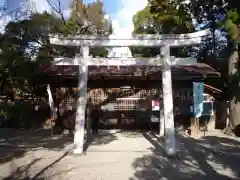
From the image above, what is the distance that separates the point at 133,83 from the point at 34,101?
19.3ft

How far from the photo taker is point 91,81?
17.6m

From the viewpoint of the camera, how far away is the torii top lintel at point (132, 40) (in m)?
11.6

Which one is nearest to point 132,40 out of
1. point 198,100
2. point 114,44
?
point 114,44

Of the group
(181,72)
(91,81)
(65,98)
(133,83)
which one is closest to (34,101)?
(65,98)

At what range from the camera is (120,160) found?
10.3 metres

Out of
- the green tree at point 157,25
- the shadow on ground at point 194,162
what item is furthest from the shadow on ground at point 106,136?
the green tree at point 157,25

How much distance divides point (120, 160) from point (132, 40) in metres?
4.01

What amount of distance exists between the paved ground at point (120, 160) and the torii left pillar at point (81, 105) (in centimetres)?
45

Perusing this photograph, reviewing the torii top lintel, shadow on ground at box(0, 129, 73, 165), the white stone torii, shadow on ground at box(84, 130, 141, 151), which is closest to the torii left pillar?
the white stone torii


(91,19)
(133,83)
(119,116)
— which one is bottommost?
(119,116)

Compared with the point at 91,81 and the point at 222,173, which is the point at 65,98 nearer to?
the point at 91,81

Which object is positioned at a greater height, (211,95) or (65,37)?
(65,37)

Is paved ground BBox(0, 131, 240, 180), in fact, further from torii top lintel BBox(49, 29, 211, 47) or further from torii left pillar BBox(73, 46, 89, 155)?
torii top lintel BBox(49, 29, 211, 47)

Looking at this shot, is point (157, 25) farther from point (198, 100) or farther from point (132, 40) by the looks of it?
point (132, 40)
